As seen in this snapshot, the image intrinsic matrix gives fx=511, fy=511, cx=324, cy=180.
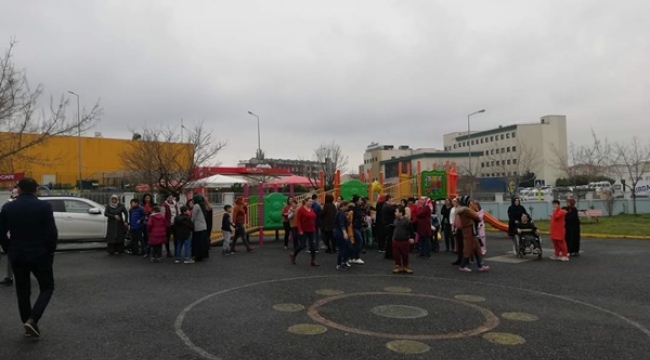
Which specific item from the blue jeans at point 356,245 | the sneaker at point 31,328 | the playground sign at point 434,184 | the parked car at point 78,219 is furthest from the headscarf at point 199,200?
the playground sign at point 434,184

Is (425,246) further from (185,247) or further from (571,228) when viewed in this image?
(185,247)

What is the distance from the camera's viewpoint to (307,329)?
20.6ft

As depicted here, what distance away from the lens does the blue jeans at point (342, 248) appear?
36.5 ft

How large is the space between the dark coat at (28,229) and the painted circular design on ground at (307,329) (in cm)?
302

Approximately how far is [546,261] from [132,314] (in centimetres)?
969

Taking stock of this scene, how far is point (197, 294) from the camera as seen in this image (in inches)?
329

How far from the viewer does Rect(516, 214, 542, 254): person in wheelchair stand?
13055mm

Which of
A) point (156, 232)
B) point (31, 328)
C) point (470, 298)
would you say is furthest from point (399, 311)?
point (156, 232)

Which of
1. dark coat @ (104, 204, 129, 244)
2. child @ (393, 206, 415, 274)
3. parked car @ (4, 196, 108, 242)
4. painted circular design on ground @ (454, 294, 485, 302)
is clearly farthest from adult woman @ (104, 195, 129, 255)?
painted circular design on ground @ (454, 294, 485, 302)

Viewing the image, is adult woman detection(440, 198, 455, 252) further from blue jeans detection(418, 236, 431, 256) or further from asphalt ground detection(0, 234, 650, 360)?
asphalt ground detection(0, 234, 650, 360)

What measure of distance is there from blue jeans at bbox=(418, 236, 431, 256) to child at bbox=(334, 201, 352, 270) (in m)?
2.77

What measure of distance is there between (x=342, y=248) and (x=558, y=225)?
553cm

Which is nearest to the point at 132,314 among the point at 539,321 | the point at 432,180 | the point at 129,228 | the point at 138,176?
the point at 539,321

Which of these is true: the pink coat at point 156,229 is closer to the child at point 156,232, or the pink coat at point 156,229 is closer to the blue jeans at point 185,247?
the child at point 156,232
